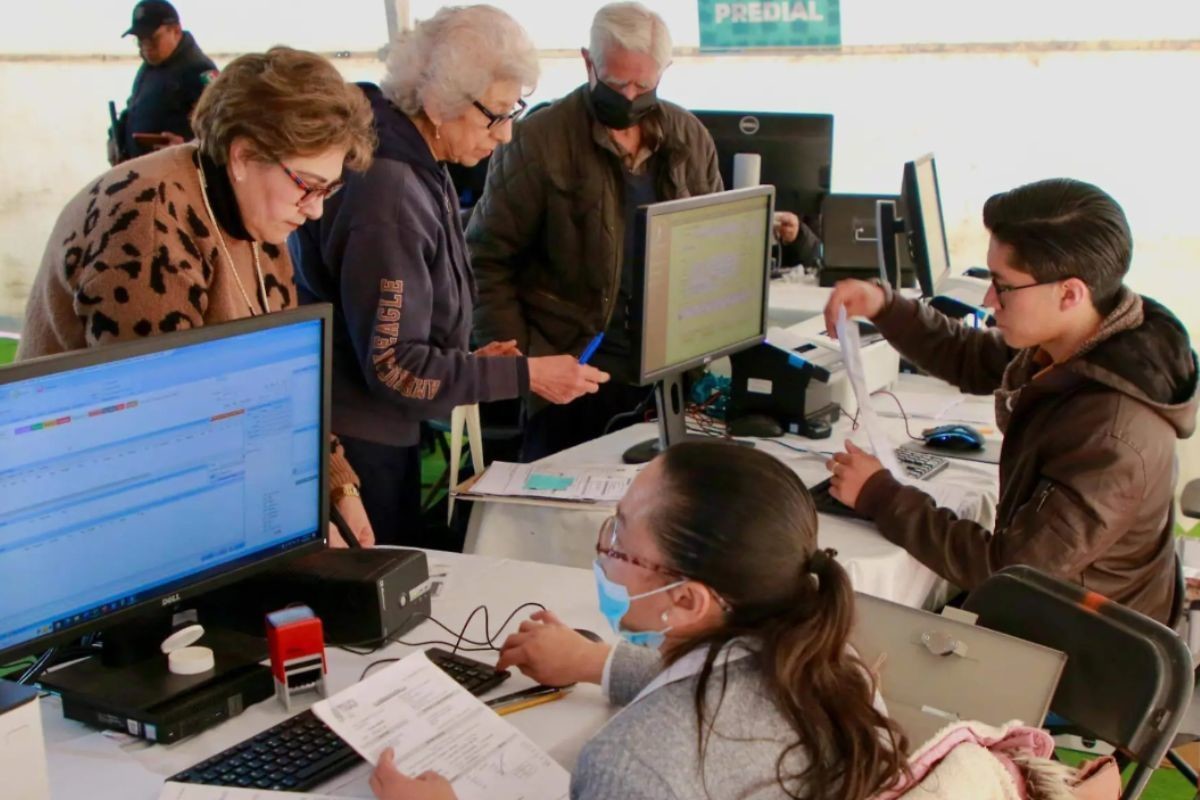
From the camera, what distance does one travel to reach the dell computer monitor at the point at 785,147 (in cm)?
385

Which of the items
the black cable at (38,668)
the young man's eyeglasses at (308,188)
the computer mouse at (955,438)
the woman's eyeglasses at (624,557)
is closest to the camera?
the woman's eyeglasses at (624,557)

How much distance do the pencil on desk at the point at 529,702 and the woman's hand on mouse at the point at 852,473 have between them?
821 mm

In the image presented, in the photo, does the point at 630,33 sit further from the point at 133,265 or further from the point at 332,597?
the point at 332,597

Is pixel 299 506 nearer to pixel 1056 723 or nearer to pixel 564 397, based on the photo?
pixel 564 397

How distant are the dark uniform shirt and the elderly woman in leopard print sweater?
4440 millimetres

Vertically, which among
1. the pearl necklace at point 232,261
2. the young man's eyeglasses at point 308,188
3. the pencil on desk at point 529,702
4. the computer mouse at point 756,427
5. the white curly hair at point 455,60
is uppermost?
the white curly hair at point 455,60

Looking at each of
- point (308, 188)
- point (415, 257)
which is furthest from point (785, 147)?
point (308, 188)

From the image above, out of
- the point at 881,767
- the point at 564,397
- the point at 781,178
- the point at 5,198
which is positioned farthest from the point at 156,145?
the point at 881,767

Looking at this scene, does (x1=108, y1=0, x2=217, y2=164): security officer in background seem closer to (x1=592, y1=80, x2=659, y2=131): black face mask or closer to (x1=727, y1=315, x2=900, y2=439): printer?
(x1=592, y1=80, x2=659, y2=131): black face mask

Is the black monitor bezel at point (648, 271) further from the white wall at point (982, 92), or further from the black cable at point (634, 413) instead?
the white wall at point (982, 92)

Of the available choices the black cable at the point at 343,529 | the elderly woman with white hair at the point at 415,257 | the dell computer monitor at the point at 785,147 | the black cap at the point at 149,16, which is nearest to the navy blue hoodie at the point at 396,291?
the elderly woman with white hair at the point at 415,257

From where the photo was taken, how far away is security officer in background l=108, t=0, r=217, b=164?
229 inches

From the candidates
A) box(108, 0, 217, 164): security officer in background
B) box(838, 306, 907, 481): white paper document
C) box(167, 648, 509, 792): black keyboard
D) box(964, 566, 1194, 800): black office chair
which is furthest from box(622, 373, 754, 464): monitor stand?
box(108, 0, 217, 164): security officer in background

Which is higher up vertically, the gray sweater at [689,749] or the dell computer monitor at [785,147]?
the dell computer monitor at [785,147]
